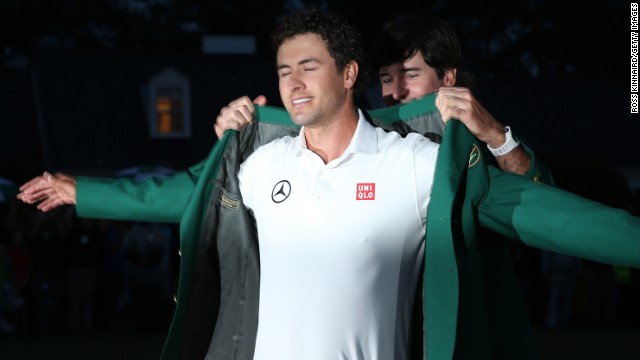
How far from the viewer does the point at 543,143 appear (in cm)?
3259

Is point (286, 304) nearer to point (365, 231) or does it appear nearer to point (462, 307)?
point (365, 231)

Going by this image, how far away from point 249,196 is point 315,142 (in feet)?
1.15

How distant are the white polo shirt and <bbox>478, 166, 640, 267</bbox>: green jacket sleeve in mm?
281

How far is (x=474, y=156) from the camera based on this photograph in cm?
381

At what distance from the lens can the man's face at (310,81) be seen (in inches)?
157

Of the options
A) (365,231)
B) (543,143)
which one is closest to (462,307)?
(365,231)

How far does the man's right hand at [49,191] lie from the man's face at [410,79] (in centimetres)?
151

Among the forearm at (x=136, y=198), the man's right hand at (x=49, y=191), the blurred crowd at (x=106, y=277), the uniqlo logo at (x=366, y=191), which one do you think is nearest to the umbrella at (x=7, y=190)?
the blurred crowd at (x=106, y=277)

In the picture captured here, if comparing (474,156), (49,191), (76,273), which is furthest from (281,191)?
(76,273)

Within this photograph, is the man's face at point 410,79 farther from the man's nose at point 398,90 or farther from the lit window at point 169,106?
the lit window at point 169,106

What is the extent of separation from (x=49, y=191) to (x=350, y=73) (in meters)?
1.41

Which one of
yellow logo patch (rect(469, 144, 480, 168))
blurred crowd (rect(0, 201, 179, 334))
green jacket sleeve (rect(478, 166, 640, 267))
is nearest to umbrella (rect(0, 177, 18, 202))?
blurred crowd (rect(0, 201, 179, 334))

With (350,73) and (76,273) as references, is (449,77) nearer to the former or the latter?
(350,73)

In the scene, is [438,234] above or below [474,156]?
below
